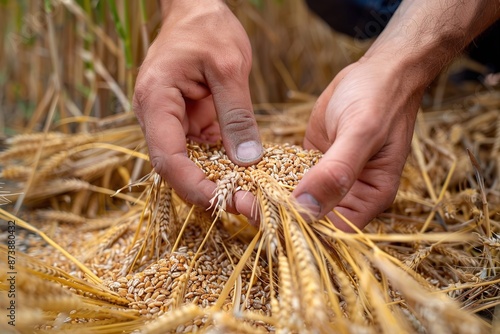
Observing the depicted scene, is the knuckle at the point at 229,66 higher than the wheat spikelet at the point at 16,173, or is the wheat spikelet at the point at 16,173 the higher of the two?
the knuckle at the point at 229,66

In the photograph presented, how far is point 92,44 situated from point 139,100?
3.86ft

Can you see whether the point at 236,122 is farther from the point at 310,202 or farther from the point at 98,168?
the point at 98,168

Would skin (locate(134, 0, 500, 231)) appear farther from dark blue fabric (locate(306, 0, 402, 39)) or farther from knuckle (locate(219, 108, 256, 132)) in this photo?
dark blue fabric (locate(306, 0, 402, 39))

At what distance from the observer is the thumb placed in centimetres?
131

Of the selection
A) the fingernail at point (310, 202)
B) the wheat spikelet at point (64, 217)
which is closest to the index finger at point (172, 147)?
the fingernail at point (310, 202)

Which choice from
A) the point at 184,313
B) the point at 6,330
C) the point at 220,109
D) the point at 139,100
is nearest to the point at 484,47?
the point at 220,109

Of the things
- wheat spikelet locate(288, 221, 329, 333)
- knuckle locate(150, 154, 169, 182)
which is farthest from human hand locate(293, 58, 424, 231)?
knuckle locate(150, 154, 169, 182)

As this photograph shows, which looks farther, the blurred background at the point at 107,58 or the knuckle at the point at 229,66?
the blurred background at the point at 107,58

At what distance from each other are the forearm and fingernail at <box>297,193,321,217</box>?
1.62ft

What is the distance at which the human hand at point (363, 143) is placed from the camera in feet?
3.48

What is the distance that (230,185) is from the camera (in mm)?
1191

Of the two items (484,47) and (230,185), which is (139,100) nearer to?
(230,185)

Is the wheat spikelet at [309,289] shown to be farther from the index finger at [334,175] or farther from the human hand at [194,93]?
the human hand at [194,93]

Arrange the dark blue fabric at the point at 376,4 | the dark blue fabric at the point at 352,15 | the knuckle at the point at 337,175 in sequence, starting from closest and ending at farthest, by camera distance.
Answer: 1. the knuckle at the point at 337,175
2. the dark blue fabric at the point at 376,4
3. the dark blue fabric at the point at 352,15
